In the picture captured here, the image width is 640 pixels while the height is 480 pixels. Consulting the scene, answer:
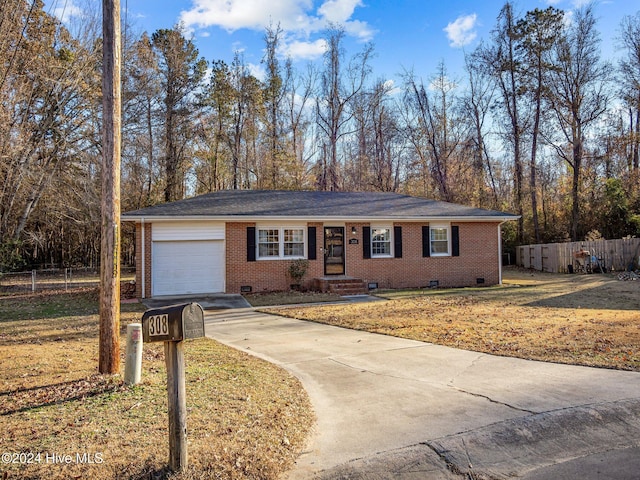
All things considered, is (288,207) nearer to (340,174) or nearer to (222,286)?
(222,286)

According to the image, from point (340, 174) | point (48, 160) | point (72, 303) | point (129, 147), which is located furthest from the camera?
point (340, 174)

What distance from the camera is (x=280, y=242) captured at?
53.3 ft

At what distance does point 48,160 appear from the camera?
19766mm

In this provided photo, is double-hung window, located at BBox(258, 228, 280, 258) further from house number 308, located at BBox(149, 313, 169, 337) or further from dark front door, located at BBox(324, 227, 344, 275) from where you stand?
house number 308, located at BBox(149, 313, 169, 337)

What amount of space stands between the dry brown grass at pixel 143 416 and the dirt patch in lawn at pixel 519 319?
3.79 meters

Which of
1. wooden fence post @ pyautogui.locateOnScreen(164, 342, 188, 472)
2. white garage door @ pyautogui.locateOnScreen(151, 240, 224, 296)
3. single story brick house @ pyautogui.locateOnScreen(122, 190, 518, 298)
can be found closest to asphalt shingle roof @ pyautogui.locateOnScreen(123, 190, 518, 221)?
single story brick house @ pyautogui.locateOnScreen(122, 190, 518, 298)

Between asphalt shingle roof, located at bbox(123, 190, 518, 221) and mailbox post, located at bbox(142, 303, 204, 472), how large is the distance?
12.0 metres

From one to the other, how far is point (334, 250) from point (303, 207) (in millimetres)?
2083

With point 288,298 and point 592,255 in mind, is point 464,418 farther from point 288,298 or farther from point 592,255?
point 592,255

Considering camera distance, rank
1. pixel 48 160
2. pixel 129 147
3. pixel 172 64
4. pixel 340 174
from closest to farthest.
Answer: pixel 48 160 < pixel 129 147 < pixel 172 64 < pixel 340 174

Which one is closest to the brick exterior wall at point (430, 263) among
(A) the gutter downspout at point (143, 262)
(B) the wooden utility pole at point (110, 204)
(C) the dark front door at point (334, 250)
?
(C) the dark front door at point (334, 250)

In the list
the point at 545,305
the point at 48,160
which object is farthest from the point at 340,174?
the point at 545,305

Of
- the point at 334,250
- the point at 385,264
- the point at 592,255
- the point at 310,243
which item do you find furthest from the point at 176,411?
the point at 592,255

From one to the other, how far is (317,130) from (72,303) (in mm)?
23918
